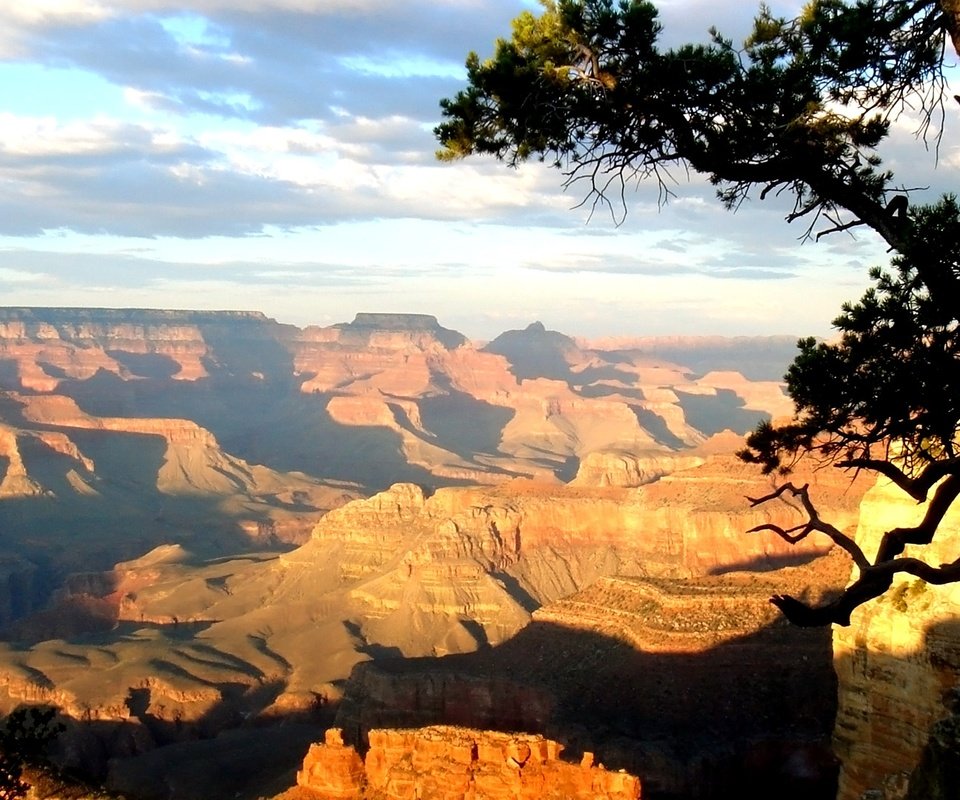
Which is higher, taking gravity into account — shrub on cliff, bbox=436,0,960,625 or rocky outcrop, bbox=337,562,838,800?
shrub on cliff, bbox=436,0,960,625

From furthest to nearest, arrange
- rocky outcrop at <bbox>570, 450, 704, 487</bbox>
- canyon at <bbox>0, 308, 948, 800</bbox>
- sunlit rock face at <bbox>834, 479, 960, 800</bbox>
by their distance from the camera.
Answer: rocky outcrop at <bbox>570, 450, 704, 487</bbox> < canyon at <bbox>0, 308, 948, 800</bbox> < sunlit rock face at <bbox>834, 479, 960, 800</bbox>

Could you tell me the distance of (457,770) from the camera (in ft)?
90.5

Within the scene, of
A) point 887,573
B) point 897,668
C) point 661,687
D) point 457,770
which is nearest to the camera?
point 887,573

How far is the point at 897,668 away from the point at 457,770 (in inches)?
524

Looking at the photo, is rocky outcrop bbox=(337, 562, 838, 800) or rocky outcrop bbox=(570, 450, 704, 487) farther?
rocky outcrop bbox=(570, 450, 704, 487)

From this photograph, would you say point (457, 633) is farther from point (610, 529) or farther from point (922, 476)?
point (922, 476)

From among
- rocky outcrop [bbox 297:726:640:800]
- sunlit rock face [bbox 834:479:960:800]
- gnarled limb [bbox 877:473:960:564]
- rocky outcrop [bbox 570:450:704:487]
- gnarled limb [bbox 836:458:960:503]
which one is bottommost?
rocky outcrop [bbox 570:450:704:487]

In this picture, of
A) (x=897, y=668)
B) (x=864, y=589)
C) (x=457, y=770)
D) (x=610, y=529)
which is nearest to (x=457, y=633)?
(x=610, y=529)

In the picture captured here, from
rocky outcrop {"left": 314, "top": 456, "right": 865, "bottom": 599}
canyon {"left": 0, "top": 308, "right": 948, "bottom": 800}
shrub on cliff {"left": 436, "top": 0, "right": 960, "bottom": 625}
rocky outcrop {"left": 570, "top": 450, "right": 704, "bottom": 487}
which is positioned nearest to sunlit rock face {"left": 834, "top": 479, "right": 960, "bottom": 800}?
canyon {"left": 0, "top": 308, "right": 948, "bottom": 800}

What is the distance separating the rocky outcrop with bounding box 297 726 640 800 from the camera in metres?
26.1

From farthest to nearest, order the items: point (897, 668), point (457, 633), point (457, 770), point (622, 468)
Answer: point (622, 468) < point (457, 633) < point (457, 770) < point (897, 668)

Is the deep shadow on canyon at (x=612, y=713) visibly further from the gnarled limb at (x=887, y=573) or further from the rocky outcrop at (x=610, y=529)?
the rocky outcrop at (x=610, y=529)

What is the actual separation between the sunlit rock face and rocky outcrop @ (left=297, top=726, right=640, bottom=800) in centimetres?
→ 826

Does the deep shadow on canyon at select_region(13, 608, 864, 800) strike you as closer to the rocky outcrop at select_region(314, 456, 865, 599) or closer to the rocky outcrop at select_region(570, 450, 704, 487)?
the rocky outcrop at select_region(314, 456, 865, 599)
